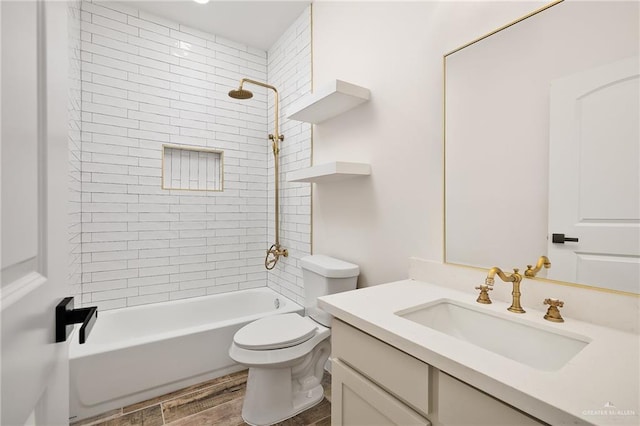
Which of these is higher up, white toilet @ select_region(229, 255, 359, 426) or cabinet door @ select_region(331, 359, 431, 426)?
cabinet door @ select_region(331, 359, 431, 426)

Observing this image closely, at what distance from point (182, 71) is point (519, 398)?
10.0 ft

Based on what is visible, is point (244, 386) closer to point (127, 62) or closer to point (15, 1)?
point (15, 1)

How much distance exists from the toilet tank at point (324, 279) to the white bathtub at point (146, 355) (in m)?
0.45

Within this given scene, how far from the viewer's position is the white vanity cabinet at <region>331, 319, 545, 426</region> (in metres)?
0.67

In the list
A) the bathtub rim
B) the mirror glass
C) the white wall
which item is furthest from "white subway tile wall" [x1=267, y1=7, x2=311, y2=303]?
the mirror glass

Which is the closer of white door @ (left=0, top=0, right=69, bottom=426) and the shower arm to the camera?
white door @ (left=0, top=0, right=69, bottom=426)

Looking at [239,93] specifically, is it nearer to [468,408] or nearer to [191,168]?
[191,168]

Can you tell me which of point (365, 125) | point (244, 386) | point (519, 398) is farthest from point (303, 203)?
point (519, 398)

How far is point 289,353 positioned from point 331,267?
1.74 feet

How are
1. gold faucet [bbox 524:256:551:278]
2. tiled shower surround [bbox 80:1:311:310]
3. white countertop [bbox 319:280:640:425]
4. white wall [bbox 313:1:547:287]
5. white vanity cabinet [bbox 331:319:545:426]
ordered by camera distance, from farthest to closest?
tiled shower surround [bbox 80:1:311:310]
white wall [bbox 313:1:547:287]
gold faucet [bbox 524:256:551:278]
white vanity cabinet [bbox 331:319:545:426]
white countertop [bbox 319:280:640:425]

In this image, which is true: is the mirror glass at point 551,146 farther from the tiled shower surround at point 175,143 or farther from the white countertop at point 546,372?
the tiled shower surround at point 175,143

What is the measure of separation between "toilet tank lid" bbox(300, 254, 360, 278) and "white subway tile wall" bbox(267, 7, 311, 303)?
411 mm

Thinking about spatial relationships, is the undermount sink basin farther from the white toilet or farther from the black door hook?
the black door hook

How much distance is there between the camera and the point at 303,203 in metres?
2.48
